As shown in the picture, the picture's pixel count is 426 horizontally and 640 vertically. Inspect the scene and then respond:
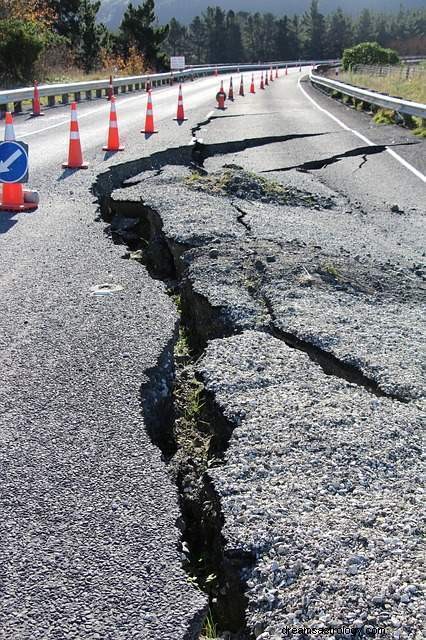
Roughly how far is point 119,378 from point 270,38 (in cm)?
11231

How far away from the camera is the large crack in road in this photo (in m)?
2.24

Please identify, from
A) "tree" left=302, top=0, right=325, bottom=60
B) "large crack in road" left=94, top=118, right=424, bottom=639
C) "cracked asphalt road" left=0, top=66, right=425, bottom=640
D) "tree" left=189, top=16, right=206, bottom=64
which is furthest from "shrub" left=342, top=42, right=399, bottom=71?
"tree" left=302, top=0, right=325, bottom=60

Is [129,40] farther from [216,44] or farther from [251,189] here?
[216,44]

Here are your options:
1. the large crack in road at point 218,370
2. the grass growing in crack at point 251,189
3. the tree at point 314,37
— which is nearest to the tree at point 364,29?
the tree at point 314,37

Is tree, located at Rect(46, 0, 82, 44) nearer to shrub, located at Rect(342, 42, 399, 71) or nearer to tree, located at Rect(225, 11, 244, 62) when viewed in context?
shrub, located at Rect(342, 42, 399, 71)

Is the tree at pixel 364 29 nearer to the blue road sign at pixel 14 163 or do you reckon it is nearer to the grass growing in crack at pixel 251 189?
the grass growing in crack at pixel 251 189

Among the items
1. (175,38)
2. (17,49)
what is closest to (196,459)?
(17,49)

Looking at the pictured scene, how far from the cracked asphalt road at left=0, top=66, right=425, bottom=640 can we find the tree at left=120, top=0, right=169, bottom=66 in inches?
1546

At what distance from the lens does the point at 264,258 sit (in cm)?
523

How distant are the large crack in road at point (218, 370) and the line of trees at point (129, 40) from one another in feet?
66.5

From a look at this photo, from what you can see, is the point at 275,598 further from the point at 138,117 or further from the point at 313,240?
the point at 138,117

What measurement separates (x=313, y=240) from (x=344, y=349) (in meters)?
2.41

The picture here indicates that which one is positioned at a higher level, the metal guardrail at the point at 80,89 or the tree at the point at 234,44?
the tree at the point at 234,44

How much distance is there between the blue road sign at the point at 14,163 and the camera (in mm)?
7250
